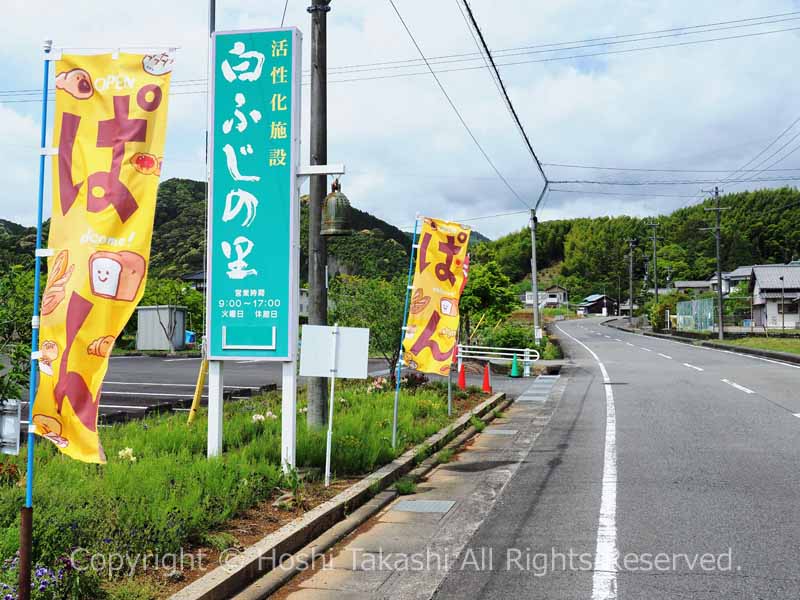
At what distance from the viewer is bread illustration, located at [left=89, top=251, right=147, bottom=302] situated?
4426 mm

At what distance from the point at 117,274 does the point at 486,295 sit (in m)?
29.7

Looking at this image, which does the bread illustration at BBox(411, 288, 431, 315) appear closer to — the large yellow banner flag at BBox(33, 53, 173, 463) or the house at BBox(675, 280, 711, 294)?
the large yellow banner flag at BBox(33, 53, 173, 463)

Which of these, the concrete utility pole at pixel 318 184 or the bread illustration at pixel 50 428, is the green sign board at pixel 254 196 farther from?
the bread illustration at pixel 50 428

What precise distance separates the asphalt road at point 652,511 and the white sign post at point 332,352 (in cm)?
202

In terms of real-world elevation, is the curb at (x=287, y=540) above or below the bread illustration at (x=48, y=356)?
below

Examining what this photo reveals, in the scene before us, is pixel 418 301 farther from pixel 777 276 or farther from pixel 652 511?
pixel 777 276

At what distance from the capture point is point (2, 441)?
4.00m

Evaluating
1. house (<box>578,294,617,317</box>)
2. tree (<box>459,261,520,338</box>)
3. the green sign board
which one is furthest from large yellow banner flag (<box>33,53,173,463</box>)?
house (<box>578,294,617,317</box>)

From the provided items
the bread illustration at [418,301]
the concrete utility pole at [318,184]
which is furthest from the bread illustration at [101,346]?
the bread illustration at [418,301]

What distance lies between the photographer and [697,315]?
2146 inches

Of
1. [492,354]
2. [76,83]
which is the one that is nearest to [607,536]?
[76,83]

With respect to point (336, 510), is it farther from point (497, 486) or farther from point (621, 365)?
→ point (621, 365)

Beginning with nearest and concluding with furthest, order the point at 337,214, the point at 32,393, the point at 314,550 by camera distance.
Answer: the point at 32,393 < the point at 314,550 < the point at 337,214

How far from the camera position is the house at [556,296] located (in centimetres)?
15225
